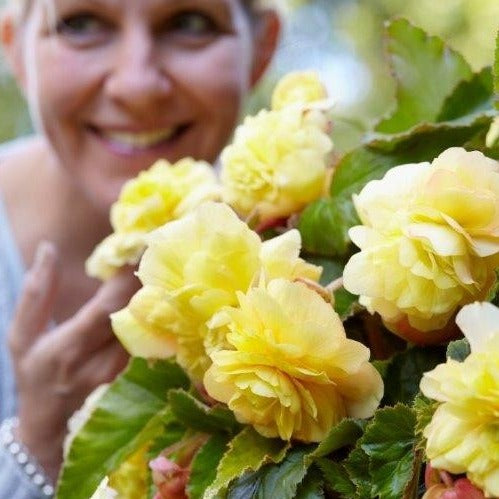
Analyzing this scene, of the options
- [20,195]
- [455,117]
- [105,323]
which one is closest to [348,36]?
[20,195]

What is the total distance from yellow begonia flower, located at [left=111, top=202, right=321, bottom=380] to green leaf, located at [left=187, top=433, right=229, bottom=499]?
4cm

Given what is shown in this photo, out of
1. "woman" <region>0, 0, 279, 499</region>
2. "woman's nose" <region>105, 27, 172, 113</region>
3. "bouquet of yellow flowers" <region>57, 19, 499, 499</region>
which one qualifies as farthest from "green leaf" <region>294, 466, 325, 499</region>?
"woman's nose" <region>105, 27, 172, 113</region>

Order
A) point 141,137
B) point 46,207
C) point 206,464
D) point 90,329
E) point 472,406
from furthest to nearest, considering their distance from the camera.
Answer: point 46,207 → point 141,137 → point 90,329 → point 206,464 → point 472,406

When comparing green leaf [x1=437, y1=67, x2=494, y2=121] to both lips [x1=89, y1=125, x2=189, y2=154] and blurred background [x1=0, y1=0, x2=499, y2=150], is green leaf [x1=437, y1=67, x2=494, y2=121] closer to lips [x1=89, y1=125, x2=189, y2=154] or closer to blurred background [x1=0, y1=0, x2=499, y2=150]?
lips [x1=89, y1=125, x2=189, y2=154]

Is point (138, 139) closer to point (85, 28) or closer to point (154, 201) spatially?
point (85, 28)

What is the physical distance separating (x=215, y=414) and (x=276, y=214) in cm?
12

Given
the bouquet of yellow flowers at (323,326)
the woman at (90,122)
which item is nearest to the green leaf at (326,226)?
the bouquet of yellow flowers at (323,326)

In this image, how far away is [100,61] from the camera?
1.13 metres

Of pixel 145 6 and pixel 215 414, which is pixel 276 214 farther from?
pixel 145 6

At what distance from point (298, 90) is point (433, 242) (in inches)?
8.6

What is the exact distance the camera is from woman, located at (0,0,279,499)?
975mm

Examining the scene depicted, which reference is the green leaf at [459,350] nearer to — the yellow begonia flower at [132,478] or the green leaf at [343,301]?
the green leaf at [343,301]

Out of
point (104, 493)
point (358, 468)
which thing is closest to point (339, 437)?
point (358, 468)

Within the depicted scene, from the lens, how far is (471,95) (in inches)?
18.4
